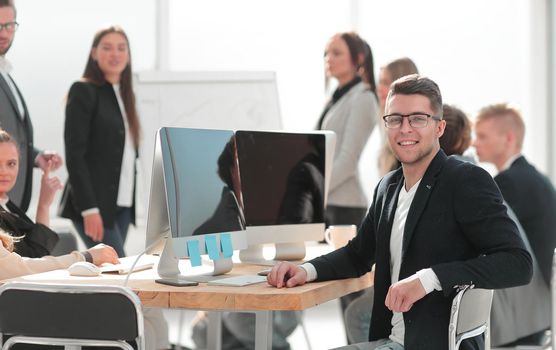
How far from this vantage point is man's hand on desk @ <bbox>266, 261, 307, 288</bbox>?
101 inches

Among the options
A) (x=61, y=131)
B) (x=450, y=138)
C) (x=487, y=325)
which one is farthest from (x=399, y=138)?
(x=61, y=131)

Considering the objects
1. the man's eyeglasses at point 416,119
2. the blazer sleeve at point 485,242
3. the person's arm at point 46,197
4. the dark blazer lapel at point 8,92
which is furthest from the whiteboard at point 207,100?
the blazer sleeve at point 485,242

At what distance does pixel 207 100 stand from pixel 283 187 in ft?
7.14

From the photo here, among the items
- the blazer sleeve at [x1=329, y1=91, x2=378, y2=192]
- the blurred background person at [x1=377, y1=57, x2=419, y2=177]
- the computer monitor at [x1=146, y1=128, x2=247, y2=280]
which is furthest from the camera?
the blazer sleeve at [x1=329, y1=91, x2=378, y2=192]

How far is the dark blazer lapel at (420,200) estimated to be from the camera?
251cm

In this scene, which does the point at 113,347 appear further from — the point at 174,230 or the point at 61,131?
the point at 61,131

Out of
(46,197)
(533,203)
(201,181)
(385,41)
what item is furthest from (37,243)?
(385,41)

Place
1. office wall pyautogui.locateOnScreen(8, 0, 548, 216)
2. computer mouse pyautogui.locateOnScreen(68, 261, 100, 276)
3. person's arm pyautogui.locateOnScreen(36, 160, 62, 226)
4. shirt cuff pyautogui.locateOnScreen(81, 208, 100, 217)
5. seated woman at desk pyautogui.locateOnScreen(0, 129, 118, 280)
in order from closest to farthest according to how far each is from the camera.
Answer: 1. computer mouse pyautogui.locateOnScreen(68, 261, 100, 276)
2. seated woman at desk pyautogui.locateOnScreen(0, 129, 118, 280)
3. person's arm pyautogui.locateOnScreen(36, 160, 62, 226)
4. shirt cuff pyautogui.locateOnScreen(81, 208, 100, 217)
5. office wall pyautogui.locateOnScreen(8, 0, 548, 216)

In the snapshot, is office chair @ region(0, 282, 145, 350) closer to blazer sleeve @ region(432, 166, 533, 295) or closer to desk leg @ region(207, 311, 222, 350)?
blazer sleeve @ region(432, 166, 533, 295)

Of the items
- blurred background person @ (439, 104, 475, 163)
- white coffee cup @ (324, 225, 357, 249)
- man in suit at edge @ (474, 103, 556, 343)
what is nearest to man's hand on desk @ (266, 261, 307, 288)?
white coffee cup @ (324, 225, 357, 249)

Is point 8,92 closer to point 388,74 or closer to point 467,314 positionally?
point 388,74

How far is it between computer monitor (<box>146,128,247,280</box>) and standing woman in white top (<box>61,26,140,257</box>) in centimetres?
151

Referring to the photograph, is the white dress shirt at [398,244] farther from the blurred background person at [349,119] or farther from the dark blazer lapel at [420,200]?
the blurred background person at [349,119]

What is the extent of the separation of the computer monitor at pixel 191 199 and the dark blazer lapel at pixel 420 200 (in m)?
0.59
